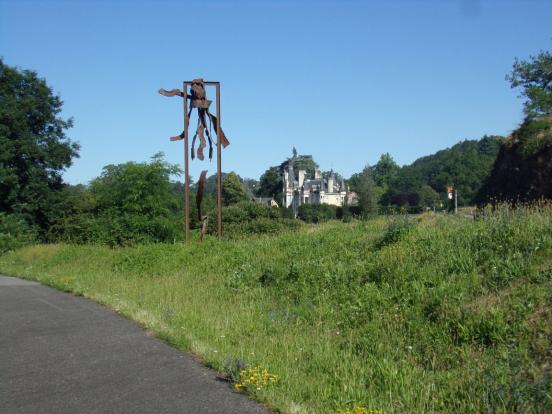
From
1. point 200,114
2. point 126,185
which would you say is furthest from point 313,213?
Result: point 200,114

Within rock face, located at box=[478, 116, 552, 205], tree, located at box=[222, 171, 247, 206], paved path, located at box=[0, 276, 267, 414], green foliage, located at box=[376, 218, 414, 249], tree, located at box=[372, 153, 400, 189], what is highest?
tree, located at box=[372, 153, 400, 189]

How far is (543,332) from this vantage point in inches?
206

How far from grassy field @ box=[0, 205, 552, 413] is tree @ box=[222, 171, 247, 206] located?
67556 millimetres

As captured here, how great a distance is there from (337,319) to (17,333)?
14.4 feet

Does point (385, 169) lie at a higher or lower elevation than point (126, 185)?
higher

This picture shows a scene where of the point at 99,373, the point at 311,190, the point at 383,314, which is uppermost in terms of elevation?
the point at 311,190

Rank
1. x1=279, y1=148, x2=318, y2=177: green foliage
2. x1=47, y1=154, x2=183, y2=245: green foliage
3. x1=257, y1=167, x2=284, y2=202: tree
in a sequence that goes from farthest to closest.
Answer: x1=279, y1=148, x2=318, y2=177: green foliage
x1=257, y1=167, x2=284, y2=202: tree
x1=47, y1=154, x2=183, y2=245: green foliage

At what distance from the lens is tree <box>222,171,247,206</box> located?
261 feet

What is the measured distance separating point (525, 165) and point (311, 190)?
326 feet

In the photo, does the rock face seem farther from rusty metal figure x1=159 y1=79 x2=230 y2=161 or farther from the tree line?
rusty metal figure x1=159 y1=79 x2=230 y2=161

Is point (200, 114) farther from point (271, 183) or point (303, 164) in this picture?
point (303, 164)

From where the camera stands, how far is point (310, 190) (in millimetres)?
118250

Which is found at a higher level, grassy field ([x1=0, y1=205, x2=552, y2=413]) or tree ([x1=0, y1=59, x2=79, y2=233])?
tree ([x1=0, y1=59, x2=79, y2=233])

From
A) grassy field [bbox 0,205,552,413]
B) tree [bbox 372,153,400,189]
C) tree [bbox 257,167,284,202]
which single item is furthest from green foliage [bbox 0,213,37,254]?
tree [bbox 372,153,400,189]
